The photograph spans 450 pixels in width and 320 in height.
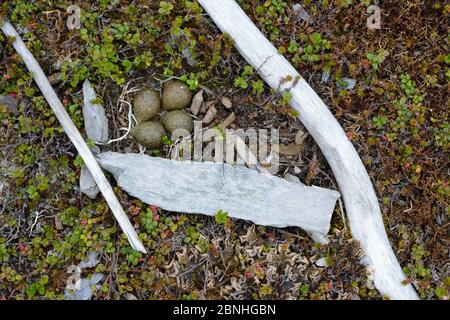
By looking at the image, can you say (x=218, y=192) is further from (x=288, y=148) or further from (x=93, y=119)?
(x=93, y=119)

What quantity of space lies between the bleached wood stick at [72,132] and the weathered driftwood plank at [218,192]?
0.15m

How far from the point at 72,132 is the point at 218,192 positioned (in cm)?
164

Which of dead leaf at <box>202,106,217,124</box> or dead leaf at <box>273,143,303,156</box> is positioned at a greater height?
dead leaf at <box>202,106,217,124</box>

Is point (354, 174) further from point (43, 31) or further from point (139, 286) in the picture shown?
point (43, 31)

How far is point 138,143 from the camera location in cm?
526

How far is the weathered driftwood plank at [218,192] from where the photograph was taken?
510cm

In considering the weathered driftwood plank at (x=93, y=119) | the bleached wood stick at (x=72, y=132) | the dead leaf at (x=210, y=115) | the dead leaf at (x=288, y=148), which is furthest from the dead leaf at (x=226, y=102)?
the bleached wood stick at (x=72, y=132)

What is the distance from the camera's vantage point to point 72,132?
505 cm

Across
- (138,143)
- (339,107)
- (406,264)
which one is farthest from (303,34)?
(406,264)

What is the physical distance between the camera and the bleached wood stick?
4.97m

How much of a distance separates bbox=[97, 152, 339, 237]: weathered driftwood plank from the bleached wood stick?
150mm

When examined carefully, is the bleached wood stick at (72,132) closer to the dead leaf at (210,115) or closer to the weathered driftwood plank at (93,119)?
the weathered driftwood plank at (93,119)

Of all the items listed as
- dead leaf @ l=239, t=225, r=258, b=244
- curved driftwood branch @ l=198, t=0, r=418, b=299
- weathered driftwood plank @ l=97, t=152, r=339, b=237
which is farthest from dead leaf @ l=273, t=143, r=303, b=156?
dead leaf @ l=239, t=225, r=258, b=244

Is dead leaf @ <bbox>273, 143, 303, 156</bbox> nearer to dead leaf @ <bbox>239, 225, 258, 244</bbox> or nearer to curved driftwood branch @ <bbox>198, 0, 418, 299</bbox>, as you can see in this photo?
curved driftwood branch @ <bbox>198, 0, 418, 299</bbox>
